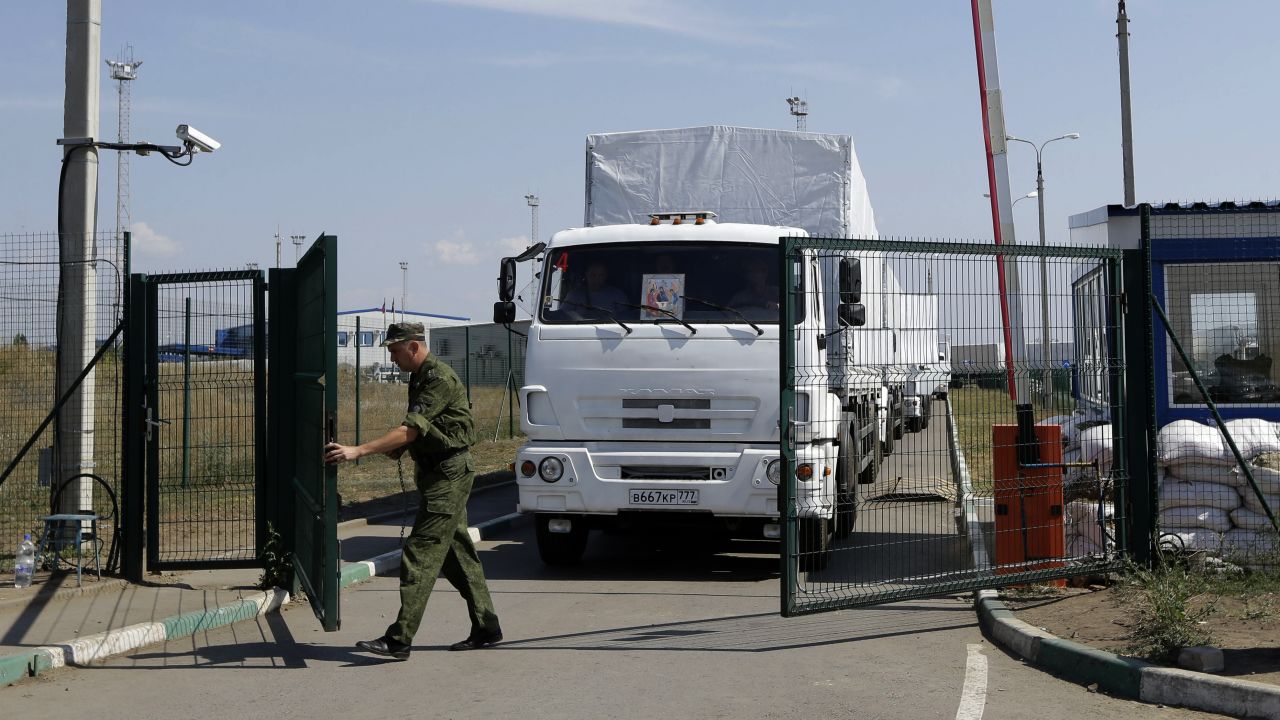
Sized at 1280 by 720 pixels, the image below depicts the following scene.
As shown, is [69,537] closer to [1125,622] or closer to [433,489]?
[433,489]

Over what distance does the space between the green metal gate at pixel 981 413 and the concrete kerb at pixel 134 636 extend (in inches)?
143

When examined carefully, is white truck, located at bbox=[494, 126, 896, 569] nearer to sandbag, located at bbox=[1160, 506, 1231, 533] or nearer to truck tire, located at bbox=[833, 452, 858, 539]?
truck tire, located at bbox=[833, 452, 858, 539]

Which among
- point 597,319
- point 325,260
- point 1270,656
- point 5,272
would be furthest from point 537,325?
point 1270,656

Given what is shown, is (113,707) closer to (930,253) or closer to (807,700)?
(807,700)

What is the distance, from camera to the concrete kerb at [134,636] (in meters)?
6.61

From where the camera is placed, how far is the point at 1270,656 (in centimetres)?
628

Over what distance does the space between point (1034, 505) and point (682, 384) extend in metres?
2.76

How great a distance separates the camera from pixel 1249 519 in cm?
874

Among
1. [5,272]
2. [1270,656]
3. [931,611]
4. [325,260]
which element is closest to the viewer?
[1270,656]

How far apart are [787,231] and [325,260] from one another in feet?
15.3

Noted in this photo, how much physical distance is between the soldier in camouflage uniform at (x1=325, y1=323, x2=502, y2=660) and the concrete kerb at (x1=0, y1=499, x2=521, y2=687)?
56.5 inches

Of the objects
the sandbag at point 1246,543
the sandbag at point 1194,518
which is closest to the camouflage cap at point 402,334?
the sandbag at point 1194,518

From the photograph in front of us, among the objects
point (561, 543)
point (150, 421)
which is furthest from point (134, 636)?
point (561, 543)

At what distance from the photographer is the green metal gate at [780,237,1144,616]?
818cm
